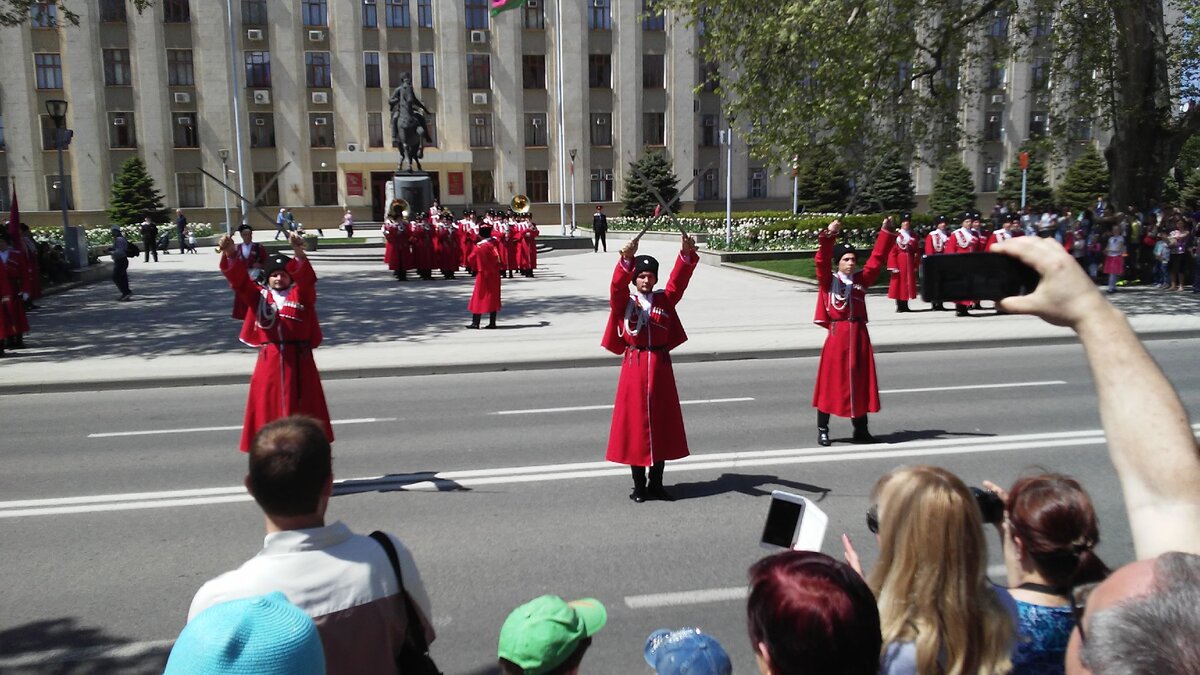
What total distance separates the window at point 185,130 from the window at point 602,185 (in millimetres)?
22738

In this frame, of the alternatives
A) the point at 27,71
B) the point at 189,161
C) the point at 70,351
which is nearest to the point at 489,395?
the point at 70,351

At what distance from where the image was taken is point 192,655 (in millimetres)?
1726

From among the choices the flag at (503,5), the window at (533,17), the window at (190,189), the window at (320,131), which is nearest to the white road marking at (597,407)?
the flag at (503,5)

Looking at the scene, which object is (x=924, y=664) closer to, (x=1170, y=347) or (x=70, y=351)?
(x=1170, y=347)

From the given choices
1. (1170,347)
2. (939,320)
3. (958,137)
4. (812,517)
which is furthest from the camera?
(958,137)

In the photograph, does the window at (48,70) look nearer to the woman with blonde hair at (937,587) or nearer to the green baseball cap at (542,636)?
the green baseball cap at (542,636)

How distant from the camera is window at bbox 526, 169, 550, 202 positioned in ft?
188

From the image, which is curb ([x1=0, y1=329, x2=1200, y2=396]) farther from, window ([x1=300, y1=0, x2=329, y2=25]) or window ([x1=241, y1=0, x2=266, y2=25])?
window ([x1=241, y1=0, x2=266, y2=25])

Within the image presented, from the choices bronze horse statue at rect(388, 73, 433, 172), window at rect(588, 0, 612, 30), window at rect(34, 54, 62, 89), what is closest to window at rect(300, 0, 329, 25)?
window at rect(34, 54, 62, 89)

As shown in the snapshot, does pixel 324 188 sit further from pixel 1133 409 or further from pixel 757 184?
pixel 1133 409

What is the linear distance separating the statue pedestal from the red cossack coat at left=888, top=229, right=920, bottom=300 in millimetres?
21150

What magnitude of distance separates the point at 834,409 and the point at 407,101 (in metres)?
31.7

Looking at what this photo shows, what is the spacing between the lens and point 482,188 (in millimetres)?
56969

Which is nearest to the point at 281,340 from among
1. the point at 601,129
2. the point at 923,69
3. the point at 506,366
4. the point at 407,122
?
the point at 506,366
